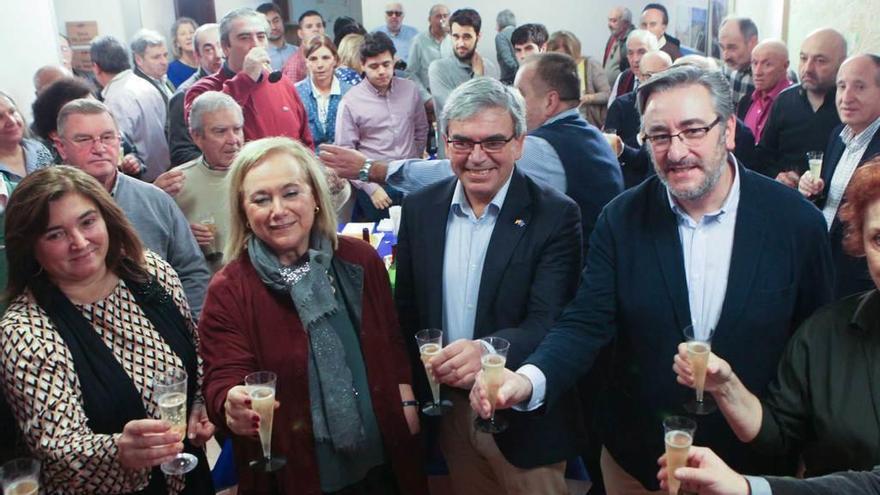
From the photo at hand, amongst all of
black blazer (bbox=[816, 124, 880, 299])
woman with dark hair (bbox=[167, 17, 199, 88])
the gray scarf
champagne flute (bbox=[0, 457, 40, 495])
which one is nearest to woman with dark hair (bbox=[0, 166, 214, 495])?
champagne flute (bbox=[0, 457, 40, 495])

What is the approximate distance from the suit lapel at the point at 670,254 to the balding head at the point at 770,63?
151 inches

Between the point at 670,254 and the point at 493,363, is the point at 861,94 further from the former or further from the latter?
the point at 493,363

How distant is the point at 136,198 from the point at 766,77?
4.49 meters

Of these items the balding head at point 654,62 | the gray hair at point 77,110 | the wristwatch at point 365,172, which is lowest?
the wristwatch at point 365,172

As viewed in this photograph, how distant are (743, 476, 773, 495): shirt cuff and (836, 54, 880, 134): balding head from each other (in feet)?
9.80

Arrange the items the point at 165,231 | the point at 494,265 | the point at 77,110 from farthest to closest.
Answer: the point at 77,110 < the point at 165,231 < the point at 494,265

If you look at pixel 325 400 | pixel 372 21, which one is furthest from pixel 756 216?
pixel 372 21

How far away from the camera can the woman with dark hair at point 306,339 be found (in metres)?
2.14

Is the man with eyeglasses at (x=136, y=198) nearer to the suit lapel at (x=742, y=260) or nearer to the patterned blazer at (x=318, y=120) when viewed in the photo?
the suit lapel at (x=742, y=260)

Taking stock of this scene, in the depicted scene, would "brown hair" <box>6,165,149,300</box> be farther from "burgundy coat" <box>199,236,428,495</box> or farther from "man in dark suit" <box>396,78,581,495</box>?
"man in dark suit" <box>396,78,581,495</box>

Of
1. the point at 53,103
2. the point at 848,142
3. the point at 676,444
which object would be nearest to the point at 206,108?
the point at 53,103

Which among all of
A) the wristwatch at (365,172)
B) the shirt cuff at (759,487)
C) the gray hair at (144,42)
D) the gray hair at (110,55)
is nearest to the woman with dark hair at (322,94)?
the gray hair at (144,42)

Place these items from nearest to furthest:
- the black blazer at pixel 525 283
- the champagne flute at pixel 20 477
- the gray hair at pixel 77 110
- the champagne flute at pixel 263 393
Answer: the champagne flute at pixel 20 477 < the champagne flute at pixel 263 393 < the black blazer at pixel 525 283 < the gray hair at pixel 77 110

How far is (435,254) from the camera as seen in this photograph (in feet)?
7.85
